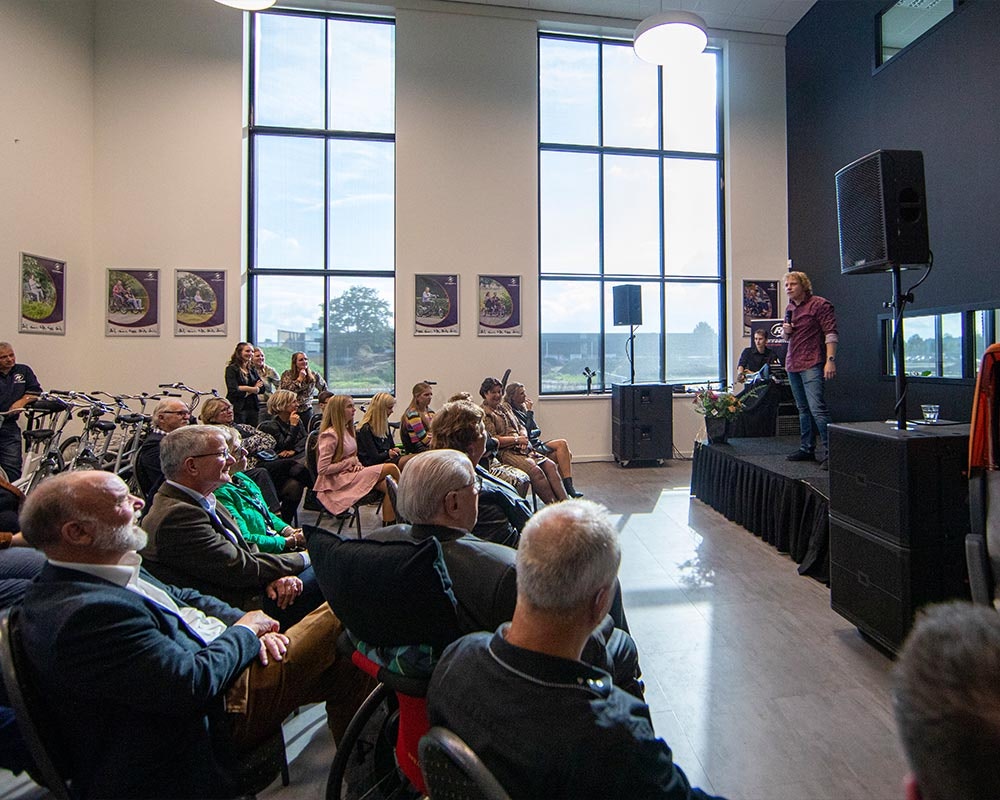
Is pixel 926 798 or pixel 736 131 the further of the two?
pixel 736 131

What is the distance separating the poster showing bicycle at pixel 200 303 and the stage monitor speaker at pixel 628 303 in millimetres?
4828

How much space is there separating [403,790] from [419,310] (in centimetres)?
621

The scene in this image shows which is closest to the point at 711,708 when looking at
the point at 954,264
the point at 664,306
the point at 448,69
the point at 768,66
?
the point at 954,264

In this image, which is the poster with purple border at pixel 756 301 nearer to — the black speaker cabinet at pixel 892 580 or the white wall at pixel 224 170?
the white wall at pixel 224 170

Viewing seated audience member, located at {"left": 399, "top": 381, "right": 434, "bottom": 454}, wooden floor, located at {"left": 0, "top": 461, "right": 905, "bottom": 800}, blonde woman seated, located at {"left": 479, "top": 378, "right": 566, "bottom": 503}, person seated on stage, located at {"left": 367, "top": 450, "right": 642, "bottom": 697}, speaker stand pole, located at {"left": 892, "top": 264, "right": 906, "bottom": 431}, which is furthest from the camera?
blonde woman seated, located at {"left": 479, "top": 378, "right": 566, "bottom": 503}

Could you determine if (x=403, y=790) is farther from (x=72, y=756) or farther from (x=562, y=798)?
(x=562, y=798)

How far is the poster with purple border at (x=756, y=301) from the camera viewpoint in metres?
8.21

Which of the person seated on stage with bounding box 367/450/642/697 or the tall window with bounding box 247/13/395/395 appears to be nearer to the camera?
the person seated on stage with bounding box 367/450/642/697

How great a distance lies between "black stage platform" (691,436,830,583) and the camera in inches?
144

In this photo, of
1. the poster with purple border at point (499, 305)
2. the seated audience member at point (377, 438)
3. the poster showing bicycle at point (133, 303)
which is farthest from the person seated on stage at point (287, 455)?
the poster with purple border at point (499, 305)

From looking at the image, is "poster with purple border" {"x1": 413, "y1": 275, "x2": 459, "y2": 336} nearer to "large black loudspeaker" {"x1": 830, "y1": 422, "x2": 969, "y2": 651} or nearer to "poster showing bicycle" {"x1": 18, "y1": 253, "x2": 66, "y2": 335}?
"poster showing bicycle" {"x1": 18, "y1": 253, "x2": 66, "y2": 335}

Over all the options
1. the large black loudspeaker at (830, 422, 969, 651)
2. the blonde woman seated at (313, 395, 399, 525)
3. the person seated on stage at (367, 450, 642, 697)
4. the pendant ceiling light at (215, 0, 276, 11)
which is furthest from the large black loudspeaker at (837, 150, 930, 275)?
the pendant ceiling light at (215, 0, 276, 11)

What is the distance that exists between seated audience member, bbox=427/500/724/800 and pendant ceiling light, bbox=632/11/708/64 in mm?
6453

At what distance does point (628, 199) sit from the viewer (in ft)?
26.7
